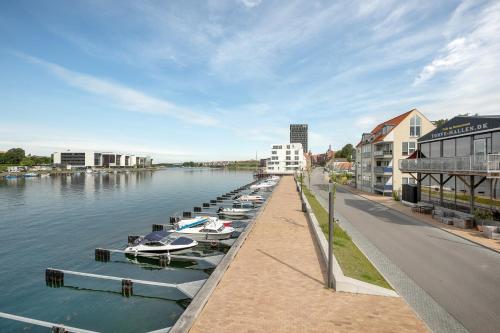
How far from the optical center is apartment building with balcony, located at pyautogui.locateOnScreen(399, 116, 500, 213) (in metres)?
24.8

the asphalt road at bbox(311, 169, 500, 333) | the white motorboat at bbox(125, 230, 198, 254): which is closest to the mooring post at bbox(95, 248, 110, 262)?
the white motorboat at bbox(125, 230, 198, 254)

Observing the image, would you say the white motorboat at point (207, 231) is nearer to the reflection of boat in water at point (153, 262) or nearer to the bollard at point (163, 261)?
the reflection of boat in water at point (153, 262)

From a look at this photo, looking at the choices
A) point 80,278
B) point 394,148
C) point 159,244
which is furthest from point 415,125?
point 80,278

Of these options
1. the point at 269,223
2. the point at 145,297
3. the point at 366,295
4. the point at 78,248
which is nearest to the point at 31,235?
the point at 78,248

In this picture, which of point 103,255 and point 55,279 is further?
point 103,255

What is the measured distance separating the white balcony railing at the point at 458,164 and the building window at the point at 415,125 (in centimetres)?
1553

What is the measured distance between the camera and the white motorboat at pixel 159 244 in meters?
25.8

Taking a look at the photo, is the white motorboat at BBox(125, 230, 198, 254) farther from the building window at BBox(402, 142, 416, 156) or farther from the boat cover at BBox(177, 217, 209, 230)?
the building window at BBox(402, 142, 416, 156)

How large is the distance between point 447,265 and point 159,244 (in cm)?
2151

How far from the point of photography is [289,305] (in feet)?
37.0

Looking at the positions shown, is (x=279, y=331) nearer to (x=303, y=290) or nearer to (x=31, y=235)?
(x=303, y=290)

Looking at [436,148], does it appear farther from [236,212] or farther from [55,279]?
[55,279]

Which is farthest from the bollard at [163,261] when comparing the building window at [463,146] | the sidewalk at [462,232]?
the building window at [463,146]

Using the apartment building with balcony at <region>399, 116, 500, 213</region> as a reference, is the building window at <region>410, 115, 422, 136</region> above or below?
above
